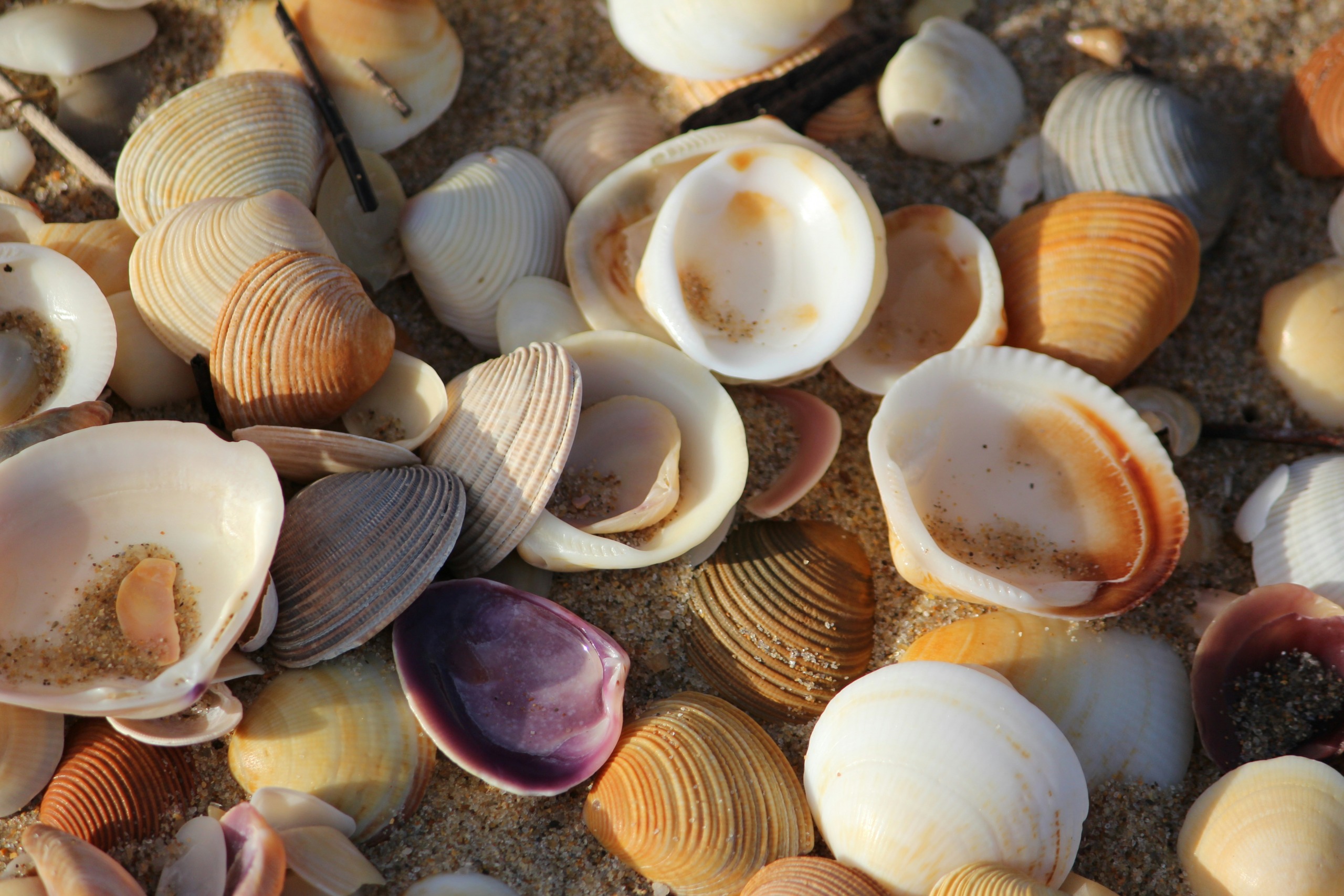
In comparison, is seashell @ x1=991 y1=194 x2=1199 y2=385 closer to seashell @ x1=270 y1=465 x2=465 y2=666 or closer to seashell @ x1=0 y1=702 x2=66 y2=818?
seashell @ x1=270 y1=465 x2=465 y2=666

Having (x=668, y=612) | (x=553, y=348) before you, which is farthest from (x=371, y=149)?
(x=668, y=612)

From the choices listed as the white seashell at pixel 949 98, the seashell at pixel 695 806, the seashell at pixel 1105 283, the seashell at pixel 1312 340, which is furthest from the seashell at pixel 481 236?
the seashell at pixel 1312 340

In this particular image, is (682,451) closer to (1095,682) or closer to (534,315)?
(534,315)

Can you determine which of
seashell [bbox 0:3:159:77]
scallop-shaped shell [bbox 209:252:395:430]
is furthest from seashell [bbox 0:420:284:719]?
seashell [bbox 0:3:159:77]

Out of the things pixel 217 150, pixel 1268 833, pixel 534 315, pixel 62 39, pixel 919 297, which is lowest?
pixel 1268 833

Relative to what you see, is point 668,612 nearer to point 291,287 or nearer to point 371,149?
point 291,287

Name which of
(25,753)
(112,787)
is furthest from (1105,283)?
(25,753)
